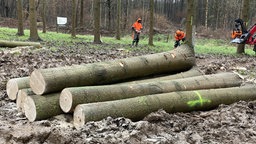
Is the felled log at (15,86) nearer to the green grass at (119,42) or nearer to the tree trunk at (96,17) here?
the green grass at (119,42)

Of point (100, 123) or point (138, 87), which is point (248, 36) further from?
point (100, 123)

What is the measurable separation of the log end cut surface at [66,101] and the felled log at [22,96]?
655mm

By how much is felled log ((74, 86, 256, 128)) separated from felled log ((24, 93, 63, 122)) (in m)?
0.53

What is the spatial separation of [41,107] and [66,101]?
1.31 feet

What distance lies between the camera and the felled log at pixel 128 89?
16.8 ft

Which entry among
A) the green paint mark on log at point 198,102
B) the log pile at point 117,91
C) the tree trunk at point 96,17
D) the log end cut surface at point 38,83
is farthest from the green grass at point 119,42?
the log end cut surface at point 38,83

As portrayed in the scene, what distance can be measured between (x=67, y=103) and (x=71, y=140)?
3.69ft

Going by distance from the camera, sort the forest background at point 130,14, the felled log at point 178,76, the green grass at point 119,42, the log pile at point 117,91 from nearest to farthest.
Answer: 1. the log pile at point 117,91
2. the felled log at point 178,76
3. the green grass at point 119,42
4. the forest background at point 130,14

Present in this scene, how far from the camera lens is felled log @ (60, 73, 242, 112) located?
16.8 ft

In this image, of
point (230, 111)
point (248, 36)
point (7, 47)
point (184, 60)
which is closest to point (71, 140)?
point (230, 111)

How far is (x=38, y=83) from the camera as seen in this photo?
5.38 metres

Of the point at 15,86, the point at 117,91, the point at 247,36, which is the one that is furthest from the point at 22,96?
the point at 247,36

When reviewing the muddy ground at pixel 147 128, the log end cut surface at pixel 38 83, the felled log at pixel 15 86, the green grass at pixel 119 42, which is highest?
the log end cut surface at pixel 38 83

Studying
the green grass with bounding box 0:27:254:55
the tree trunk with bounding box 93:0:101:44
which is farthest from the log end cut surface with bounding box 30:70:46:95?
the tree trunk with bounding box 93:0:101:44
